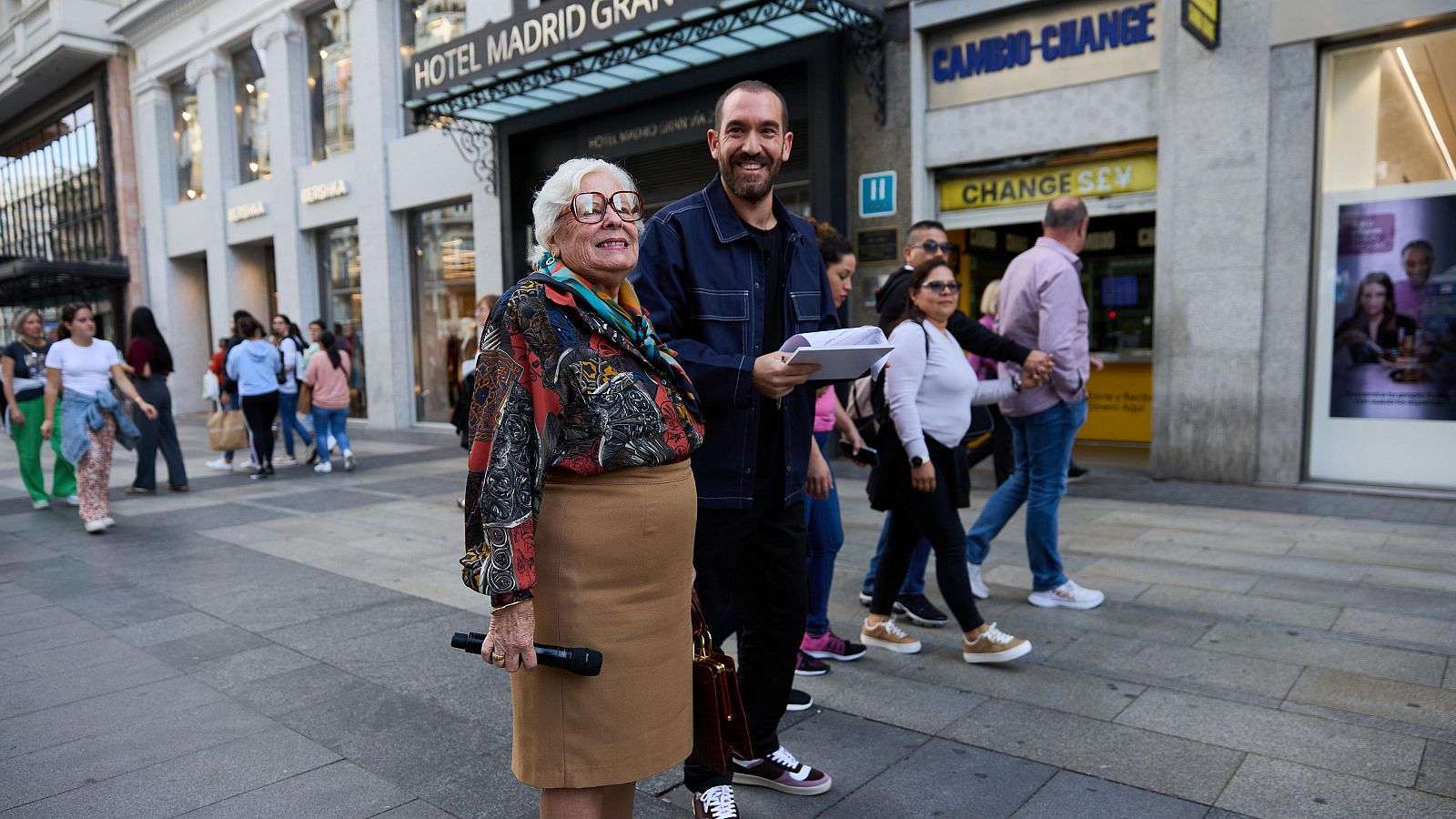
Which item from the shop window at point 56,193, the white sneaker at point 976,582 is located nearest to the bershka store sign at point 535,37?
the white sneaker at point 976,582

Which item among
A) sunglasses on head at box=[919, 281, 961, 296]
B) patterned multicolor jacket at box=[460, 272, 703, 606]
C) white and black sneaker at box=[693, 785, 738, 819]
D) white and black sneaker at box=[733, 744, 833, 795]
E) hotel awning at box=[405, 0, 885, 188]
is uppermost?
hotel awning at box=[405, 0, 885, 188]

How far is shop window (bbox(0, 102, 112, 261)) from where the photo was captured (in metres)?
26.5

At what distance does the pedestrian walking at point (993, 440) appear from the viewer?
659 centimetres

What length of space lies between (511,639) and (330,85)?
63.8 ft

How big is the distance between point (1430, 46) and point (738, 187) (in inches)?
310

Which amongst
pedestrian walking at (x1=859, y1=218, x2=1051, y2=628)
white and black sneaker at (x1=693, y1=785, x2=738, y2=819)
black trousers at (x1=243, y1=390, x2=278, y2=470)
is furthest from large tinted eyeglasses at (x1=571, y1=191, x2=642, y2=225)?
black trousers at (x1=243, y1=390, x2=278, y2=470)

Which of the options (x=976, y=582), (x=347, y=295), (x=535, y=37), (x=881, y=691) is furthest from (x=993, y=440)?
(x=347, y=295)

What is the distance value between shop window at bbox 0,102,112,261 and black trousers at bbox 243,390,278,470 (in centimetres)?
1886

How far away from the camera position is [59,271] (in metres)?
23.3

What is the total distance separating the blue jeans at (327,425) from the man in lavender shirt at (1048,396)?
8.40 m

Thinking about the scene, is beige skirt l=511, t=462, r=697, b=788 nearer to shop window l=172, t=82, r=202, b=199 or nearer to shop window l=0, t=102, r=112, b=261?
shop window l=172, t=82, r=202, b=199

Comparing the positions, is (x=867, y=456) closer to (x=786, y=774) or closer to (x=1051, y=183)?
(x=786, y=774)

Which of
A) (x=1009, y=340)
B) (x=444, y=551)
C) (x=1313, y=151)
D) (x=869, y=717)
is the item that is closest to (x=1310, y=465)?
(x=1313, y=151)

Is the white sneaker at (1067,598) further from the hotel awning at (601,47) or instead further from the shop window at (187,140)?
the shop window at (187,140)
